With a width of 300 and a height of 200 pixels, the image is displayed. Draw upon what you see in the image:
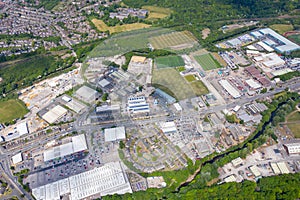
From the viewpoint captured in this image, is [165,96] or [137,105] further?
[165,96]

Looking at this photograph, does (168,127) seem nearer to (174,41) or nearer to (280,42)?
(174,41)

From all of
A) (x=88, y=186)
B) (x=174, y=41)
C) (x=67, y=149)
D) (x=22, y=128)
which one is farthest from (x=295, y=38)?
(x=22, y=128)

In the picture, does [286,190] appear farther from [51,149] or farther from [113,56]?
[113,56]

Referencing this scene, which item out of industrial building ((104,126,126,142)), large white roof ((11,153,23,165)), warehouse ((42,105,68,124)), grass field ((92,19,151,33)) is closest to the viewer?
large white roof ((11,153,23,165))

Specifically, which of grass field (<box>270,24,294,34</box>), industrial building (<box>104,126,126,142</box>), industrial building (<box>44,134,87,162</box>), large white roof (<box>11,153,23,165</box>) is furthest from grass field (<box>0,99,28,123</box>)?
grass field (<box>270,24,294,34</box>)

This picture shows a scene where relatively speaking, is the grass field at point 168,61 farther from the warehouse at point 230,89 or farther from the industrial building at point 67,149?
the industrial building at point 67,149

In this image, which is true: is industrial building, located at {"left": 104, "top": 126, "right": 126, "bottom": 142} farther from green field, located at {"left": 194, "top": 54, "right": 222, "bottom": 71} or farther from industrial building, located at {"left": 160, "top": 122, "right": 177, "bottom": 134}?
green field, located at {"left": 194, "top": 54, "right": 222, "bottom": 71}
